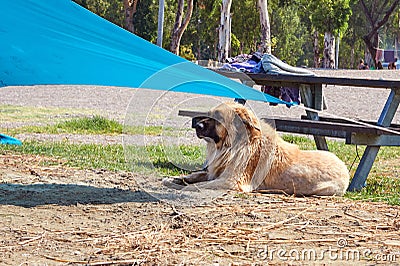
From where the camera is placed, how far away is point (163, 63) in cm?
630

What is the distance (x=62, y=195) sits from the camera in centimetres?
623

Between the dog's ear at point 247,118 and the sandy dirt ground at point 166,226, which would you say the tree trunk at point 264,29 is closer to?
the sandy dirt ground at point 166,226

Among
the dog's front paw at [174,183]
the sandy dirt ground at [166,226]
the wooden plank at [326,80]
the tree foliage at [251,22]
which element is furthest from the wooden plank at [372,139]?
the tree foliage at [251,22]

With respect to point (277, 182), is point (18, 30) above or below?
above

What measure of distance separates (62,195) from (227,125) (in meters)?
1.66

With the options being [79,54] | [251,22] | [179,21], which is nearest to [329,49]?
[251,22]

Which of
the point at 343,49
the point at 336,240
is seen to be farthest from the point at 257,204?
the point at 343,49

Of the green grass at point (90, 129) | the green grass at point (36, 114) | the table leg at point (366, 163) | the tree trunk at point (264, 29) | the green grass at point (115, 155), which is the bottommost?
the green grass at point (36, 114)

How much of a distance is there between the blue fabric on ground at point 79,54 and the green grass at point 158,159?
1.61 meters

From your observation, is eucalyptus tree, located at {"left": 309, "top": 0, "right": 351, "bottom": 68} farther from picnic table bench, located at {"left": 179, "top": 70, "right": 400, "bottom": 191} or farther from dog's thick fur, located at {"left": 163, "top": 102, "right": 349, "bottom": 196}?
dog's thick fur, located at {"left": 163, "top": 102, "right": 349, "bottom": 196}

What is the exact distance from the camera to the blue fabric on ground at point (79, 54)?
237 inches

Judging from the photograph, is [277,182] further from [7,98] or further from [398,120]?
[7,98]

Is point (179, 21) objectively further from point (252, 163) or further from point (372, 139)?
point (252, 163)

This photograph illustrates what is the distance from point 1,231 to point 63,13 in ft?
6.78
